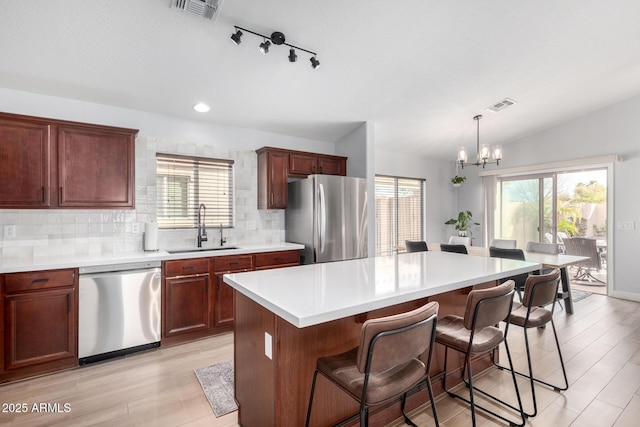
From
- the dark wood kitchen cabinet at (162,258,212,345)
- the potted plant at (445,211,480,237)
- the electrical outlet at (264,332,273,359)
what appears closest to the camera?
the electrical outlet at (264,332,273,359)

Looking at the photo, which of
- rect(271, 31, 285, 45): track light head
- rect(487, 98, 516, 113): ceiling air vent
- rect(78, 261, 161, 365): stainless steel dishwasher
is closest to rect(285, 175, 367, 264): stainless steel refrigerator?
rect(271, 31, 285, 45): track light head

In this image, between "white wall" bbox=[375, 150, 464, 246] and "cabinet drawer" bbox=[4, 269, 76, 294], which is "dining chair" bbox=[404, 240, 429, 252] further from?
"cabinet drawer" bbox=[4, 269, 76, 294]

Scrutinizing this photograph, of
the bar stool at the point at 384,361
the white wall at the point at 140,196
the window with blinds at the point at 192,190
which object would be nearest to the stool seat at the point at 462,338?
the bar stool at the point at 384,361

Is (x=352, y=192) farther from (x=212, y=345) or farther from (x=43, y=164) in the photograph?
(x=43, y=164)

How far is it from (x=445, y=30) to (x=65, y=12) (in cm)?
290

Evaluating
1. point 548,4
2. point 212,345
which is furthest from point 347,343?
point 548,4

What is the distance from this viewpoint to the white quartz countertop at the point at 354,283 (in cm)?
133

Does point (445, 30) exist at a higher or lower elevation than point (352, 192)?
higher

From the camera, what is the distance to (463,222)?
20.4 ft

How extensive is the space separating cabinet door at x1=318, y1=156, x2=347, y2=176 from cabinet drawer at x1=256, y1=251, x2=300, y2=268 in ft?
4.19

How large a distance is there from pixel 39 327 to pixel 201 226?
5.60ft

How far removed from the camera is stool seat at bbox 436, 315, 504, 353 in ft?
5.61

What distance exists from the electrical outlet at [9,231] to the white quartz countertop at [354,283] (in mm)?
2373

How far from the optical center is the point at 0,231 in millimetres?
2719
